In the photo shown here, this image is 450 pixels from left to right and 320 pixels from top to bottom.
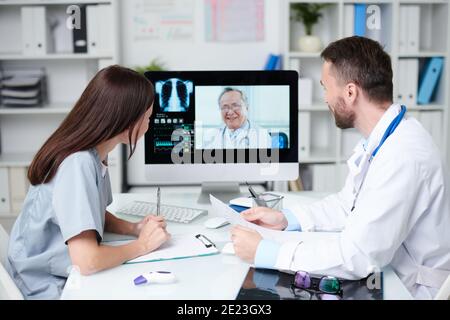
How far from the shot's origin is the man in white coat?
1434 mm

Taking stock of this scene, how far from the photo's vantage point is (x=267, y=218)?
72.9 inches

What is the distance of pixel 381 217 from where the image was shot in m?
1.42

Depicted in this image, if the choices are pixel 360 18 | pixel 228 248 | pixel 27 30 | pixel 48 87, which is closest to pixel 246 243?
pixel 228 248

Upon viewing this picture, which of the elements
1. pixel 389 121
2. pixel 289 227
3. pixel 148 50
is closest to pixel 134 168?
pixel 148 50

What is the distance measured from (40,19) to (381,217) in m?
2.74

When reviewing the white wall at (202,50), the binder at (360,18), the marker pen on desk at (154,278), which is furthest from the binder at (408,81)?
the marker pen on desk at (154,278)

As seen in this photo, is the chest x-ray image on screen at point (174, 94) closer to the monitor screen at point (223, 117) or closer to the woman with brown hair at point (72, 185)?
the monitor screen at point (223, 117)

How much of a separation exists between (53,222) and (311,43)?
245 cm

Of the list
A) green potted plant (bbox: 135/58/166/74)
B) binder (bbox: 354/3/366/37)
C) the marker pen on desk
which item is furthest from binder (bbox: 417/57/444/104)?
the marker pen on desk

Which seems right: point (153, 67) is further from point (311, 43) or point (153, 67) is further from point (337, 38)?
point (337, 38)

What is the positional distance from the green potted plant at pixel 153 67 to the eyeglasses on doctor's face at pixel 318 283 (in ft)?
8.06

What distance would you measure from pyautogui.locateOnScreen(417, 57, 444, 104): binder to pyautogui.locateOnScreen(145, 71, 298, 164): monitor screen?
1790mm

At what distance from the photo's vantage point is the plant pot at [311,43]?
3.67 metres

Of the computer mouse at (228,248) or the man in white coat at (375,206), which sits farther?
the computer mouse at (228,248)
